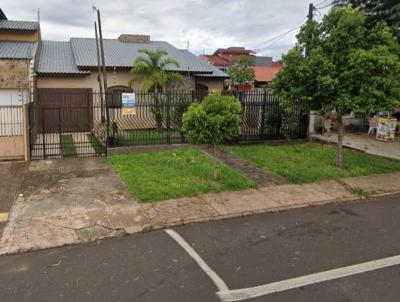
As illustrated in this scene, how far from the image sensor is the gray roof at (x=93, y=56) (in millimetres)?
17734

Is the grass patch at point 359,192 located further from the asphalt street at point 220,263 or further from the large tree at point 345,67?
the large tree at point 345,67

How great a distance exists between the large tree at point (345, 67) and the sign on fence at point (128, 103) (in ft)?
16.0

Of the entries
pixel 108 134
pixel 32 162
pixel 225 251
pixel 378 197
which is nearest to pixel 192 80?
pixel 108 134

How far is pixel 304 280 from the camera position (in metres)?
4.30

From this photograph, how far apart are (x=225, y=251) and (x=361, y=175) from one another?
577 centimetres

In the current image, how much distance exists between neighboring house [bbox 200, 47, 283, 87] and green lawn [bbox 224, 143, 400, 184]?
267 inches

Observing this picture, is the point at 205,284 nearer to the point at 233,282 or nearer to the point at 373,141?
the point at 233,282

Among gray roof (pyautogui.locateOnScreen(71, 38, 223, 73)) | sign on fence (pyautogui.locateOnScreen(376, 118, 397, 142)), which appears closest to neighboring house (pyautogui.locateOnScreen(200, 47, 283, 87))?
gray roof (pyautogui.locateOnScreen(71, 38, 223, 73))

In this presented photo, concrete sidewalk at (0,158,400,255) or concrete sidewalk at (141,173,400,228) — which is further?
concrete sidewalk at (141,173,400,228)

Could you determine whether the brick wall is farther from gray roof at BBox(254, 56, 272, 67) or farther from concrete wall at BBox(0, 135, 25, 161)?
gray roof at BBox(254, 56, 272, 67)

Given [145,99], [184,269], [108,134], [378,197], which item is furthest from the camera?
[145,99]

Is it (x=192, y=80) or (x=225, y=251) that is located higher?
(x=192, y=80)

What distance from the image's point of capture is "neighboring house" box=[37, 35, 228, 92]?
17314mm

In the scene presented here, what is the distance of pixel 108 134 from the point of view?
37.8ft
